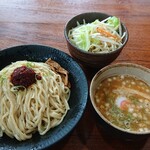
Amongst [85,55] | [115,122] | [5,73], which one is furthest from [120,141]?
[5,73]

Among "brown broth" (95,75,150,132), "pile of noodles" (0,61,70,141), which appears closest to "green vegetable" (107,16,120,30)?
"brown broth" (95,75,150,132)

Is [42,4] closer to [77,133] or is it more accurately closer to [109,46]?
[109,46]

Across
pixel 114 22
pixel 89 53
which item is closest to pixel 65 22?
pixel 114 22

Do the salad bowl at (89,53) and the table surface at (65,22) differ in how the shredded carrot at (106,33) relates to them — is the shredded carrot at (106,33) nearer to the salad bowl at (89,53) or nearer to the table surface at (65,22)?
the salad bowl at (89,53)

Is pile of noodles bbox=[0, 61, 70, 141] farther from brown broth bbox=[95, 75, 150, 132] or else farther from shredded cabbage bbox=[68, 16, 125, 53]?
shredded cabbage bbox=[68, 16, 125, 53]

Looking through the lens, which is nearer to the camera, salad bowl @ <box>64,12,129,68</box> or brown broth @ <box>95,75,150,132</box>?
brown broth @ <box>95,75,150,132</box>
